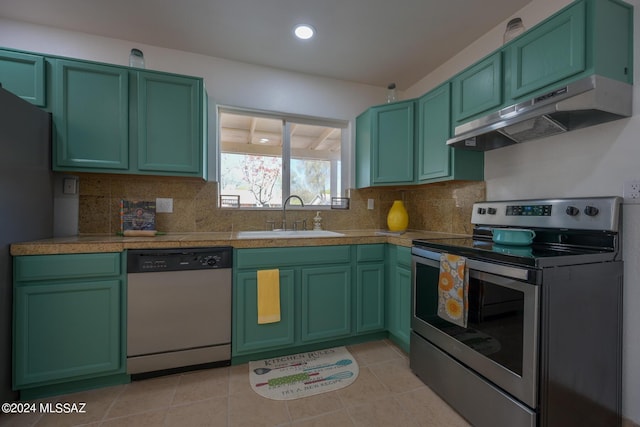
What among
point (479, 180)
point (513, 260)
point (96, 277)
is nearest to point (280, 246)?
point (96, 277)

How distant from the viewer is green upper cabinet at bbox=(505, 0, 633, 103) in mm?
1277

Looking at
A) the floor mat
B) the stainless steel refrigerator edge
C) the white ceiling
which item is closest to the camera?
the stainless steel refrigerator edge

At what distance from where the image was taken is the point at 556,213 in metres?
1.50

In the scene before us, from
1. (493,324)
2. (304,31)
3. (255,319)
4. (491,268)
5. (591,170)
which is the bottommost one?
(255,319)

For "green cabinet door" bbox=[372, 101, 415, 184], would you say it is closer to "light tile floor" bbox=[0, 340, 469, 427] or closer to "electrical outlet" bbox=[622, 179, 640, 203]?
"electrical outlet" bbox=[622, 179, 640, 203]

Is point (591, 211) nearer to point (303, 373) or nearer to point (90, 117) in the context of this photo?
point (303, 373)

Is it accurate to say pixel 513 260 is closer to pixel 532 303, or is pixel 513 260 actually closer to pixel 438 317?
pixel 532 303

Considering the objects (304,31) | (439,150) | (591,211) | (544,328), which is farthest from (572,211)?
(304,31)

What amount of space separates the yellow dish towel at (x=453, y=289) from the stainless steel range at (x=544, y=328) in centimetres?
4

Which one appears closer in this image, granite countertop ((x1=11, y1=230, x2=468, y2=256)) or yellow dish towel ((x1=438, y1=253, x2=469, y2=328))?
yellow dish towel ((x1=438, y1=253, x2=469, y2=328))

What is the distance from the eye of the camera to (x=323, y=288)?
2.08 metres

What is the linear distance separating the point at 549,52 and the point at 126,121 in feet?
8.71

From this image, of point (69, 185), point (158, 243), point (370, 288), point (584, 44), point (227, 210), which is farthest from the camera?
point (227, 210)

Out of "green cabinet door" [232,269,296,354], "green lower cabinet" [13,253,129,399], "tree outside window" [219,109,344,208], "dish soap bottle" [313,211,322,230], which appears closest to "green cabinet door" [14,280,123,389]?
"green lower cabinet" [13,253,129,399]
